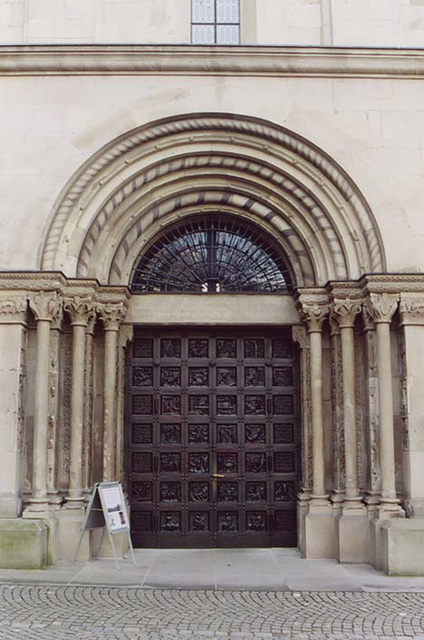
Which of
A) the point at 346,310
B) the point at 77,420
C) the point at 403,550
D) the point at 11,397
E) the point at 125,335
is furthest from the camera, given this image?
the point at 125,335

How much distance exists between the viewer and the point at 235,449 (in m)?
10.8

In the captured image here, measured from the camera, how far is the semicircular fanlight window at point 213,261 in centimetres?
1118

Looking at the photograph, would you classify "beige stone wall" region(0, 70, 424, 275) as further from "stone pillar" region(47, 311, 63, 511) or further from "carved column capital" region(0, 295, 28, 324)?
"stone pillar" region(47, 311, 63, 511)

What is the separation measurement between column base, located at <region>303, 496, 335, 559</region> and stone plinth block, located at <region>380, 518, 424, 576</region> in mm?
1004

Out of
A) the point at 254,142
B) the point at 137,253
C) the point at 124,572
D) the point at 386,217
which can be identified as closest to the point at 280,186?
the point at 254,142

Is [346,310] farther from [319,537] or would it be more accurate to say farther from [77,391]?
[77,391]

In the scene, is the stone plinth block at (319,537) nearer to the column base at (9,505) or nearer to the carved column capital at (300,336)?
the carved column capital at (300,336)

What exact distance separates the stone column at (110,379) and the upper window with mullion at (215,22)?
4.40m

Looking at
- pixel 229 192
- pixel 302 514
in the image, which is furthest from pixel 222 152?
pixel 302 514

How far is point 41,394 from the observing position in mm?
9586

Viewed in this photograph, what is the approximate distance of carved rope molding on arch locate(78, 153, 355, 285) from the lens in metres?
10.4

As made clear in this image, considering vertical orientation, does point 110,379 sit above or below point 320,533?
above

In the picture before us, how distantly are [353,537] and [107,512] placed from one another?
10.9ft

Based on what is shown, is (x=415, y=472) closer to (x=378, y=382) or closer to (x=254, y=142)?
(x=378, y=382)
